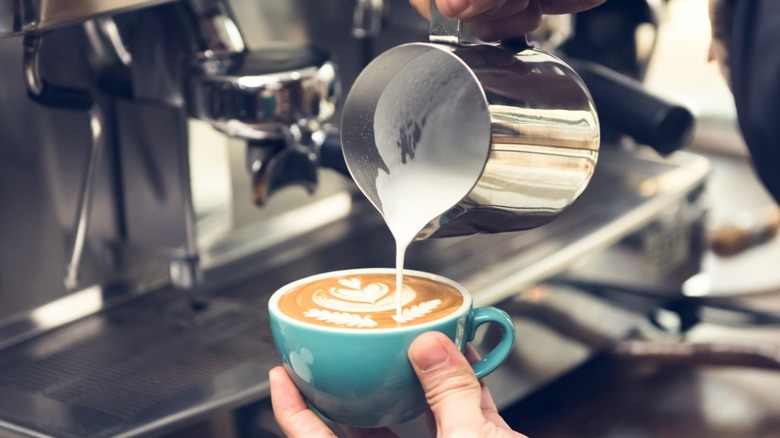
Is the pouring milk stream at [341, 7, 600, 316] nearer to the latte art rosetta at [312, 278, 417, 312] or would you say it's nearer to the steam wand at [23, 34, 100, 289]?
the latte art rosetta at [312, 278, 417, 312]

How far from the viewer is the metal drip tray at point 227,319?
0.76 meters

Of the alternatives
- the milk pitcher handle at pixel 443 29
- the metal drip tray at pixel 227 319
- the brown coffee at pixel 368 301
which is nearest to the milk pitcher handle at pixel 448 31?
the milk pitcher handle at pixel 443 29

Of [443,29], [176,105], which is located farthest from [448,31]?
[176,105]

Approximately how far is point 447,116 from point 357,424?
177 millimetres

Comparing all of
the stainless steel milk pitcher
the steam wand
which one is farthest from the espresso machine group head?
the stainless steel milk pitcher

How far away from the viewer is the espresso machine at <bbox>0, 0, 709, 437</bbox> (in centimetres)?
79

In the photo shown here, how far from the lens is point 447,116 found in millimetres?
628

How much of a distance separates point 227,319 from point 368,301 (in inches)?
12.6

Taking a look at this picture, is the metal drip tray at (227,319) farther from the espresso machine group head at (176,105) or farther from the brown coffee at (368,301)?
the brown coffee at (368,301)

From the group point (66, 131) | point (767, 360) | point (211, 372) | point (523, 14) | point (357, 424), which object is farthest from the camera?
point (767, 360)

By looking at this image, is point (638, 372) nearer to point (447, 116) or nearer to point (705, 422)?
point (705, 422)

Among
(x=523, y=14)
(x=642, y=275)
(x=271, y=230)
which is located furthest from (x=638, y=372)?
(x=523, y=14)

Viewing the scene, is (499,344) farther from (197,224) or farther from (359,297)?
(197,224)

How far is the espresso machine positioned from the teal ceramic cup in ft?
0.62
